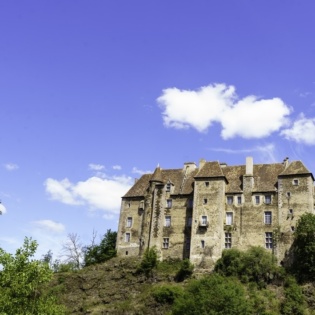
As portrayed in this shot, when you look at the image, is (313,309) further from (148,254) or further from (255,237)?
(148,254)

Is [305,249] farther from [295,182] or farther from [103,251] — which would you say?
[103,251]

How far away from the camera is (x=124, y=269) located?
2479 inches

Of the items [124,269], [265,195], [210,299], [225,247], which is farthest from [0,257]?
[265,195]

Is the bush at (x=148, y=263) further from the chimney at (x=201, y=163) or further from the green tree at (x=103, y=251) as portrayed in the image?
the chimney at (x=201, y=163)

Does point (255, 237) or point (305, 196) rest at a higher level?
point (305, 196)

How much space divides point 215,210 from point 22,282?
107ft

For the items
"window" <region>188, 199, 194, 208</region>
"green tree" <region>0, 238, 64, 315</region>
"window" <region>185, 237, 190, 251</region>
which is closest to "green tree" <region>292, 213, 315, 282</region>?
"window" <region>185, 237, 190, 251</region>

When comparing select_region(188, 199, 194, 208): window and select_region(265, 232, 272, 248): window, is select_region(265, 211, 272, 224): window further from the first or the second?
select_region(188, 199, 194, 208): window

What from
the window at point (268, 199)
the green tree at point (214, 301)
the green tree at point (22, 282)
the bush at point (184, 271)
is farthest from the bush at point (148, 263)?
the green tree at point (22, 282)

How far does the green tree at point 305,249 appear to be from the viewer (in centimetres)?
5584

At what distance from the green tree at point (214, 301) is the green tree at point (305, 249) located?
9924 millimetres

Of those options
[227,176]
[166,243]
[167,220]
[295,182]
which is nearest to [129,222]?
[167,220]

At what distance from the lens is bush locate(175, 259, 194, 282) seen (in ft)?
196

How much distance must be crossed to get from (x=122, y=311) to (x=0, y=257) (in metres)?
21.7
